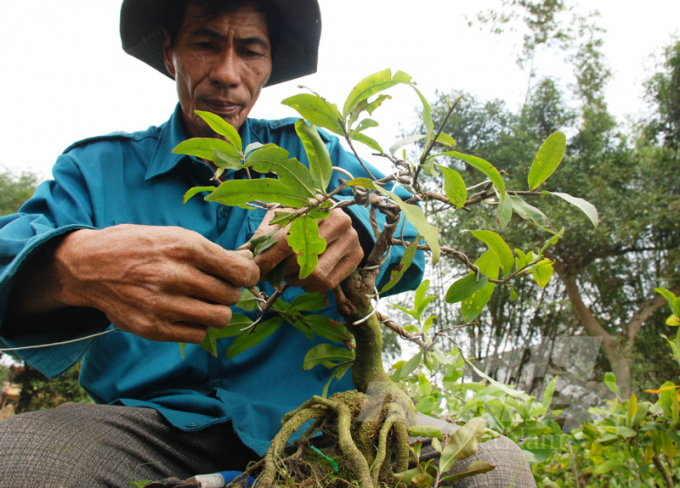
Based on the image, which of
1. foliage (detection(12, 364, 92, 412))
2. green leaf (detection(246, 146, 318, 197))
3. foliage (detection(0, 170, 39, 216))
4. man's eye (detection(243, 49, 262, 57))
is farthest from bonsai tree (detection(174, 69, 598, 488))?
foliage (detection(0, 170, 39, 216))

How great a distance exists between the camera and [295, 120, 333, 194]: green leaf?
1.90 ft

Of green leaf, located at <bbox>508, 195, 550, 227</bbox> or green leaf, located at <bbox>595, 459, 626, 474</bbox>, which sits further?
green leaf, located at <bbox>595, 459, 626, 474</bbox>

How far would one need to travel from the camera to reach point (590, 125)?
8859 millimetres

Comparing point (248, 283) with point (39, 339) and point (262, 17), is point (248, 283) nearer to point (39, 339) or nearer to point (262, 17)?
point (39, 339)

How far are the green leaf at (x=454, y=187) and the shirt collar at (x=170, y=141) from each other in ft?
2.89

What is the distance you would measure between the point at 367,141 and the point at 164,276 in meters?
0.35

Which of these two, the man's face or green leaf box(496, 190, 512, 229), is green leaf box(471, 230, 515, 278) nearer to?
green leaf box(496, 190, 512, 229)

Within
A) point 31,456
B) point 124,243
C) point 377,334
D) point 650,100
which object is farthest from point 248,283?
point 650,100

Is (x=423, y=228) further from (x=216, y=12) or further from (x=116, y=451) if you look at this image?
(x=216, y=12)

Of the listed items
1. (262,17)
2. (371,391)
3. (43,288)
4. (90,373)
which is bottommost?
(90,373)

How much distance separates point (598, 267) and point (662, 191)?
177cm

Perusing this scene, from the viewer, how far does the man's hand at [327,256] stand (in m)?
0.70

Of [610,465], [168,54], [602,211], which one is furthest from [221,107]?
[602,211]

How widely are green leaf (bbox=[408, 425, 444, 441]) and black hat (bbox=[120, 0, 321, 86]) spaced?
1235mm
